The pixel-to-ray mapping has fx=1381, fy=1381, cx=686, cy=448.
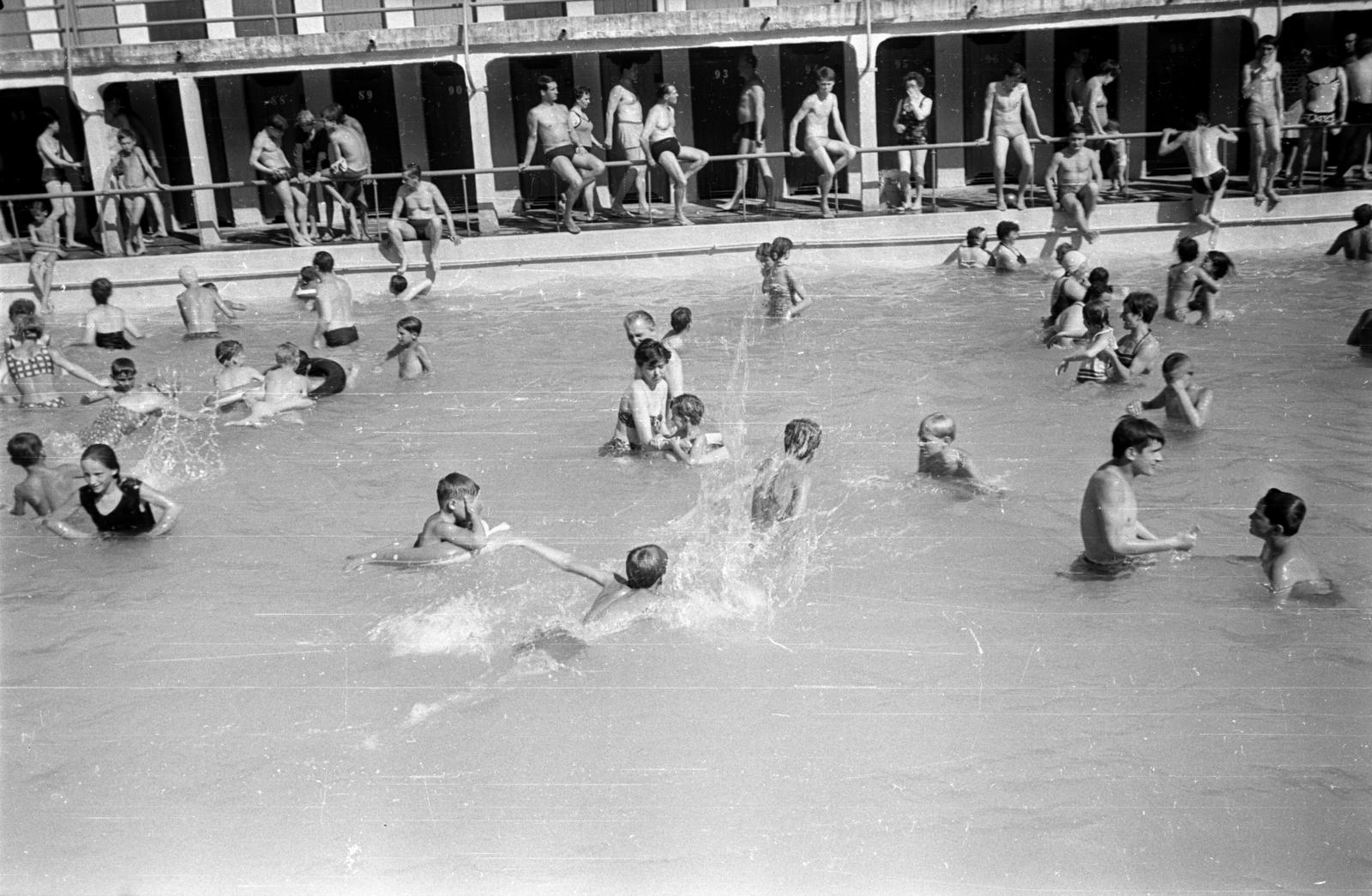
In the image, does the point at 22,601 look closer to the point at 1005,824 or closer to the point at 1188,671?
the point at 1005,824

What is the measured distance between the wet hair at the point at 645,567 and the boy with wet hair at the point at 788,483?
1.40 m

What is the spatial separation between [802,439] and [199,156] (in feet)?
43.0

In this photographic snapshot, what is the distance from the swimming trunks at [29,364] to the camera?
13.2m

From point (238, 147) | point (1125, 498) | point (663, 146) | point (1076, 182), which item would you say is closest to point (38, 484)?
point (1125, 498)

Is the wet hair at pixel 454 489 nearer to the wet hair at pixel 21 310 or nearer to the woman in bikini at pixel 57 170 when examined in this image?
the wet hair at pixel 21 310

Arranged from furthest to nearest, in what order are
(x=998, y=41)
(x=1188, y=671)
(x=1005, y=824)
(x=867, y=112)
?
(x=998, y=41) < (x=867, y=112) < (x=1188, y=671) < (x=1005, y=824)

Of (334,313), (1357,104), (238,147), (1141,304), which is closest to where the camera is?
(1141,304)

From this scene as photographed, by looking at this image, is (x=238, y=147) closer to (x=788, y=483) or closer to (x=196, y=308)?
(x=196, y=308)

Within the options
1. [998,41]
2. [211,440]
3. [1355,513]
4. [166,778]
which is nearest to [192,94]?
[211,440]

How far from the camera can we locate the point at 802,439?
923cm

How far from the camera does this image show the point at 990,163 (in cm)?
2147

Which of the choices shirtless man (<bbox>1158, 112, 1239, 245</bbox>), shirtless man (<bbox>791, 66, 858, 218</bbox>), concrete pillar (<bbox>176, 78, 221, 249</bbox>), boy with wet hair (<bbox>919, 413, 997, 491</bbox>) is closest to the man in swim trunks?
shirtless man (<bbox>791, 66, 858, 218</bbox>)

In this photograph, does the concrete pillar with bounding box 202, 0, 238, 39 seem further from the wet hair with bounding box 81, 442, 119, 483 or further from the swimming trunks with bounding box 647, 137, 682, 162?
the wet hair with bounding box 81, 442, 119, 483

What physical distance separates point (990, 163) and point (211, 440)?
13.6 m
